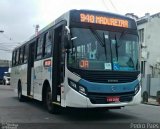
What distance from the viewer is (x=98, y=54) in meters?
12.9

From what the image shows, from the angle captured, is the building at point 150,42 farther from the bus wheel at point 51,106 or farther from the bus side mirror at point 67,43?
the bus side mirror at point 67,43

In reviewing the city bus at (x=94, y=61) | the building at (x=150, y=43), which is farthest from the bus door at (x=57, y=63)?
the building at (x=150, y=43)

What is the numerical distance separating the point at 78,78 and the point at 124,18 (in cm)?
291

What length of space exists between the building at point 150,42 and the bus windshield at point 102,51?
2688 centimetres

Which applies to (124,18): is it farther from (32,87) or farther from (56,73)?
(32,87)

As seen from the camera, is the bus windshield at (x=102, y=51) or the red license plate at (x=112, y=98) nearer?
the bus windshield at (x=102, y=51)

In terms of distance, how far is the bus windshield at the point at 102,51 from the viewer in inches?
501

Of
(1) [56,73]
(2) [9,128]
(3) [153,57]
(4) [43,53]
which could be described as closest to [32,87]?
(4) [43,53]

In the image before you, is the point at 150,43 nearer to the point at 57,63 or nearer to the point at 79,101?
the point at 57,63

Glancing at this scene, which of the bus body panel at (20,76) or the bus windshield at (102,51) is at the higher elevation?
the bus windshield at (102,51)

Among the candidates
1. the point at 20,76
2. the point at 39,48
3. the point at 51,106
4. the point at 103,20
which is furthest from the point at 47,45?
the point at 20,76

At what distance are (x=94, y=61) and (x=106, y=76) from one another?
0.60m

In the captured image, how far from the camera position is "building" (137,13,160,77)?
40156mm

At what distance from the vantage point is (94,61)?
1282 cm
